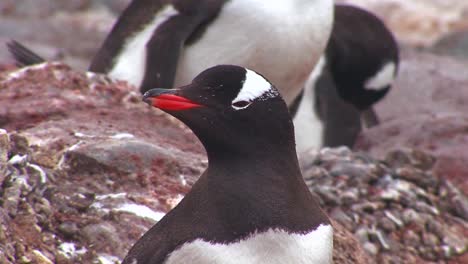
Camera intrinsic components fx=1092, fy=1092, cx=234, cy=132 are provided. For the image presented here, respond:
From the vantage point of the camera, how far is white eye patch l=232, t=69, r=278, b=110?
3582 mm

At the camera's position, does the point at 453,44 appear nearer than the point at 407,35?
Yes

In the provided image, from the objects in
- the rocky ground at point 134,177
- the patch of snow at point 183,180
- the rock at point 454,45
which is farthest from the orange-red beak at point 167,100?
the rock at point 454,45

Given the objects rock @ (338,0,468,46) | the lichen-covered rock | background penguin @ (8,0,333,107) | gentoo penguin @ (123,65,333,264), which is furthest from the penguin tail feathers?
rock @ (338,0,468,46)

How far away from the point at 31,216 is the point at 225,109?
98 centimetres

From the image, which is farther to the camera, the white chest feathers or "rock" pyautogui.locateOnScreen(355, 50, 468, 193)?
"rock" pyautogui.locateOnScreen(355, 50, 468, 193)

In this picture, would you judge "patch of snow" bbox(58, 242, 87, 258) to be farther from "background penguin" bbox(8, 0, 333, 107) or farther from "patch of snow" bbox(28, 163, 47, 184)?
"background penguin" bbox(8, 0, 333, 107)

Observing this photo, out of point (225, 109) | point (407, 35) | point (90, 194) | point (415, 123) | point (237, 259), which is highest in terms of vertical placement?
point (225, 109)

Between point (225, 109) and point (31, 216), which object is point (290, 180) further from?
point (31, 216)

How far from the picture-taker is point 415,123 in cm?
776

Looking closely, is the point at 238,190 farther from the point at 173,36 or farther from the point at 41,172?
the point at 173,36

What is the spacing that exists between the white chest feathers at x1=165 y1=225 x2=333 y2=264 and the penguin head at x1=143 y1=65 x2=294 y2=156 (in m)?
0.32

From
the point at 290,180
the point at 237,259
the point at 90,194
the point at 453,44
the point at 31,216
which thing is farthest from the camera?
the point at 453,44

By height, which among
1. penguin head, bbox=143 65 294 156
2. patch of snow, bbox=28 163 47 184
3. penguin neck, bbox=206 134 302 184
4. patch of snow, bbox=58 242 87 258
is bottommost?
patch of snow, bbox=58 242 87 258

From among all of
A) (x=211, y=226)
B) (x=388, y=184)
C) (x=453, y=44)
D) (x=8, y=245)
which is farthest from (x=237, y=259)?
(x=453, y=44)
